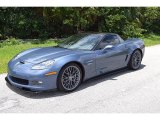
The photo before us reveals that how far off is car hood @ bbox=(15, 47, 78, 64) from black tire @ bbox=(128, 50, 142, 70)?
2.17 m

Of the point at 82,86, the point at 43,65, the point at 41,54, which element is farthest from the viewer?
the point at 82,86

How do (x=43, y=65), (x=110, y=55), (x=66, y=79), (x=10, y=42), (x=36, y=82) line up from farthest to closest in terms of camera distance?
(x=10, y=42), (x=110, y=55), (x=66, y=79), (x=43, y=65), (x=36, y=82)

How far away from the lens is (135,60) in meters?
7.76

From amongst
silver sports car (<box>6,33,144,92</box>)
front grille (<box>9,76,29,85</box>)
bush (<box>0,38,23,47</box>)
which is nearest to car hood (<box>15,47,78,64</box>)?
silver sports car (<box>6,33,144,92</box>)

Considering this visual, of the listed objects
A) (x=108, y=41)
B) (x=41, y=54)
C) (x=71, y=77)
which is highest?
(x=108, y=41)

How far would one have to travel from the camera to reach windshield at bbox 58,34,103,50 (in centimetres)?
656

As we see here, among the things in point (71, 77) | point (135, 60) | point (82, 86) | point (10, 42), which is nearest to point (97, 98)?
point (71, 77)

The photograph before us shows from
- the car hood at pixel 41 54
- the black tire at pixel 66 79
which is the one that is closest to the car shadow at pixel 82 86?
the black tire at pixel 66 79

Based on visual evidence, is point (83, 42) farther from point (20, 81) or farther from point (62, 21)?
point (62, 21)

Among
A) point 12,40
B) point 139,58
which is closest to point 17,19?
point 12,40

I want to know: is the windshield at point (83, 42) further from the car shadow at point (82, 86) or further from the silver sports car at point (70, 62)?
the car shadow at point (82, 86)

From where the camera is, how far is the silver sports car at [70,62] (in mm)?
5371

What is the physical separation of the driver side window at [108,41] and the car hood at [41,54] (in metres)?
0.87

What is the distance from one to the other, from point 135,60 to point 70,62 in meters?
2.75
